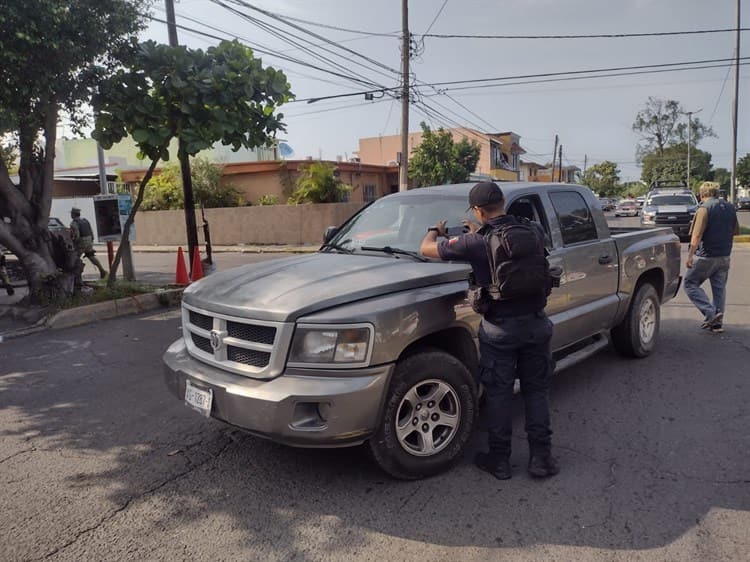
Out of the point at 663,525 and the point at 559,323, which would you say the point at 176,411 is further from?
the point at 663,525

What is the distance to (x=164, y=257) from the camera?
806 inches

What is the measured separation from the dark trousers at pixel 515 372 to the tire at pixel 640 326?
2591 millimetres

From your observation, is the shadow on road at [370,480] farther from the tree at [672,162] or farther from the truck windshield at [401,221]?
the tree at [672,162]

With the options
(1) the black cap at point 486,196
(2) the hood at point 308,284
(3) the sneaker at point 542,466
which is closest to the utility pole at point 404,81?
(2) the hood at point 308,284

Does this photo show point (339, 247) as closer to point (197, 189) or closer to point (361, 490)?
point (361, 490)

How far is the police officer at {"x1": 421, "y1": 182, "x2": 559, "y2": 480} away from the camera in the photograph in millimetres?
3305

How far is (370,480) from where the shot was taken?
11.3ft

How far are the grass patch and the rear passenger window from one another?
7.21 metres

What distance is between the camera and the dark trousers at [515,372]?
330 cm

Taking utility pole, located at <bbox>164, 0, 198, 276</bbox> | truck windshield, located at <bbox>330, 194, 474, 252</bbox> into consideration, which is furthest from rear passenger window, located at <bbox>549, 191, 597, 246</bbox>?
utility pole, located at <bbox>164, 0, 198, 276</bbox>

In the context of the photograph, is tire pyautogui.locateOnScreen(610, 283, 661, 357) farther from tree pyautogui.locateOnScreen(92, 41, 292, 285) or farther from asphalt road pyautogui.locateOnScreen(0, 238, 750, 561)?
tree pyautogui.locateOnScreen(92, 41, 292, 285)

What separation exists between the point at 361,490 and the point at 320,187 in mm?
19523

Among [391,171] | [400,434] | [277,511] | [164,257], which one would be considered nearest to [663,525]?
[400,434]

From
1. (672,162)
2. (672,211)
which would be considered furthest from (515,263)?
(672,162)
